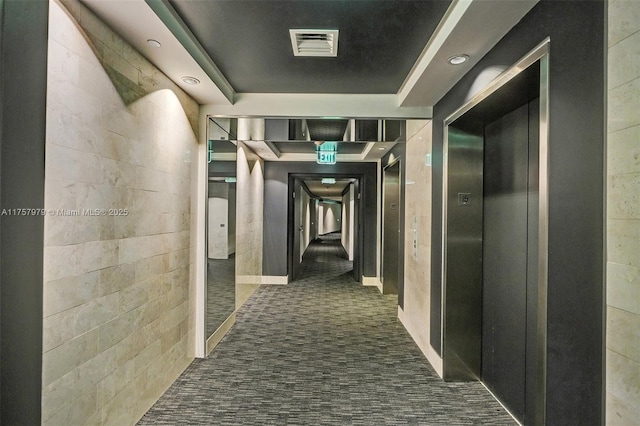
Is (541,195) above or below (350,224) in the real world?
above

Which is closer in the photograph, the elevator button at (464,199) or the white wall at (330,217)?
the elevator button at (464,199)

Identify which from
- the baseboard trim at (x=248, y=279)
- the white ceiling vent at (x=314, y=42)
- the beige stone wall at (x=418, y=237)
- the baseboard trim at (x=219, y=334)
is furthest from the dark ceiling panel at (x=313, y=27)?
the baseboard trim at (x=248, y=279)

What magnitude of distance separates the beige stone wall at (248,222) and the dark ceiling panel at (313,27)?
2648 millimetres

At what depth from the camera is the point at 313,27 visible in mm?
2541

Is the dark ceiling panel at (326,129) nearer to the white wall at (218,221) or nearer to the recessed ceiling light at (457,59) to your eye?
the white wall at (218,221)

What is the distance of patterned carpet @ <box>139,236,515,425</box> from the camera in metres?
2.77

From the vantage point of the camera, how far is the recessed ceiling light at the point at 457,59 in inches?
104

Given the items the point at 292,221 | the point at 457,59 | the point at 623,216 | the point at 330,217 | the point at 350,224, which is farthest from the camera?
the point at 330,217

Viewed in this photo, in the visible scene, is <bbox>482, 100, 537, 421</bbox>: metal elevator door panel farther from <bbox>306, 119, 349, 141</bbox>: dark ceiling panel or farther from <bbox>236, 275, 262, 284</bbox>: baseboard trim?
<bbox>236, 275, 262, 284</bbox>: baseboard trim

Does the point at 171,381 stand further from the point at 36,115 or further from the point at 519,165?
the point at 519,165

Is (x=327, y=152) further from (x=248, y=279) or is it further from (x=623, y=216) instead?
(x=623, y=216)

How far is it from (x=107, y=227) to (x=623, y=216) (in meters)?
2.77

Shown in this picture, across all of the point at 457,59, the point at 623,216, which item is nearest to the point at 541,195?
the point at 623,216

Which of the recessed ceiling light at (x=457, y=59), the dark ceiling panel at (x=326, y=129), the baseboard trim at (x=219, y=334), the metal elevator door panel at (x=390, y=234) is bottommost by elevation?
the baseboard trim at (x=219, y=334)
